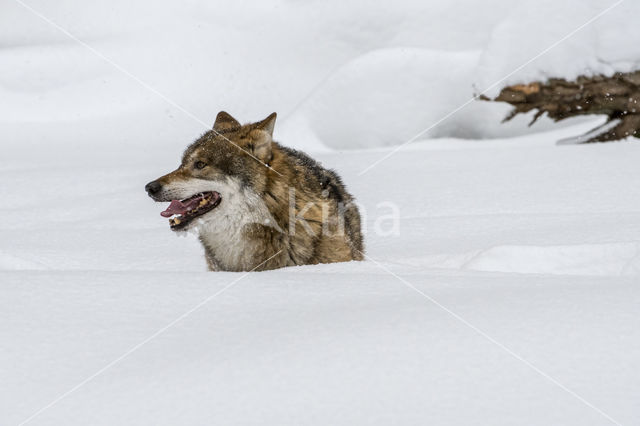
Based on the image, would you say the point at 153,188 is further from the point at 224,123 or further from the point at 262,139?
the point at 224,123

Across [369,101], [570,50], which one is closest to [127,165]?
[369,101]

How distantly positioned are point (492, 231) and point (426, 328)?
2786mm

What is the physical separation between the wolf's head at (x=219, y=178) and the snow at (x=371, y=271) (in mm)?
662

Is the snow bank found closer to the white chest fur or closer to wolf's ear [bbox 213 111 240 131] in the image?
wolf's ear [bbox 213 111 240 131]

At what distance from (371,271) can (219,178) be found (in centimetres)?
115

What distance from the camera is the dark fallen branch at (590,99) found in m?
7.34

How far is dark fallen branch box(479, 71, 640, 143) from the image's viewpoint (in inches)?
289

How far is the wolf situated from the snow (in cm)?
52

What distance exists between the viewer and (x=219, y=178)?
144 inches

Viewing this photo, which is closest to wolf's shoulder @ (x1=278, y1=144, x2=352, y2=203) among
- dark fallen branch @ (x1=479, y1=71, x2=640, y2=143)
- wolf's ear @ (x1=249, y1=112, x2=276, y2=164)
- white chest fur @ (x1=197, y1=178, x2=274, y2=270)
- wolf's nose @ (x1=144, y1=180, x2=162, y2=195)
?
wolf's ear @ (x1=249, y1=112, x2=276, y2=164)

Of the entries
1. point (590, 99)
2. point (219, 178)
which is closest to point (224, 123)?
point (219, 178)

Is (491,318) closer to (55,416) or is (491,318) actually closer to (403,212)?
(55,416)

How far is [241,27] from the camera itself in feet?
52.8

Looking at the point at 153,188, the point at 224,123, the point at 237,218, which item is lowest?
the point at 237,218
